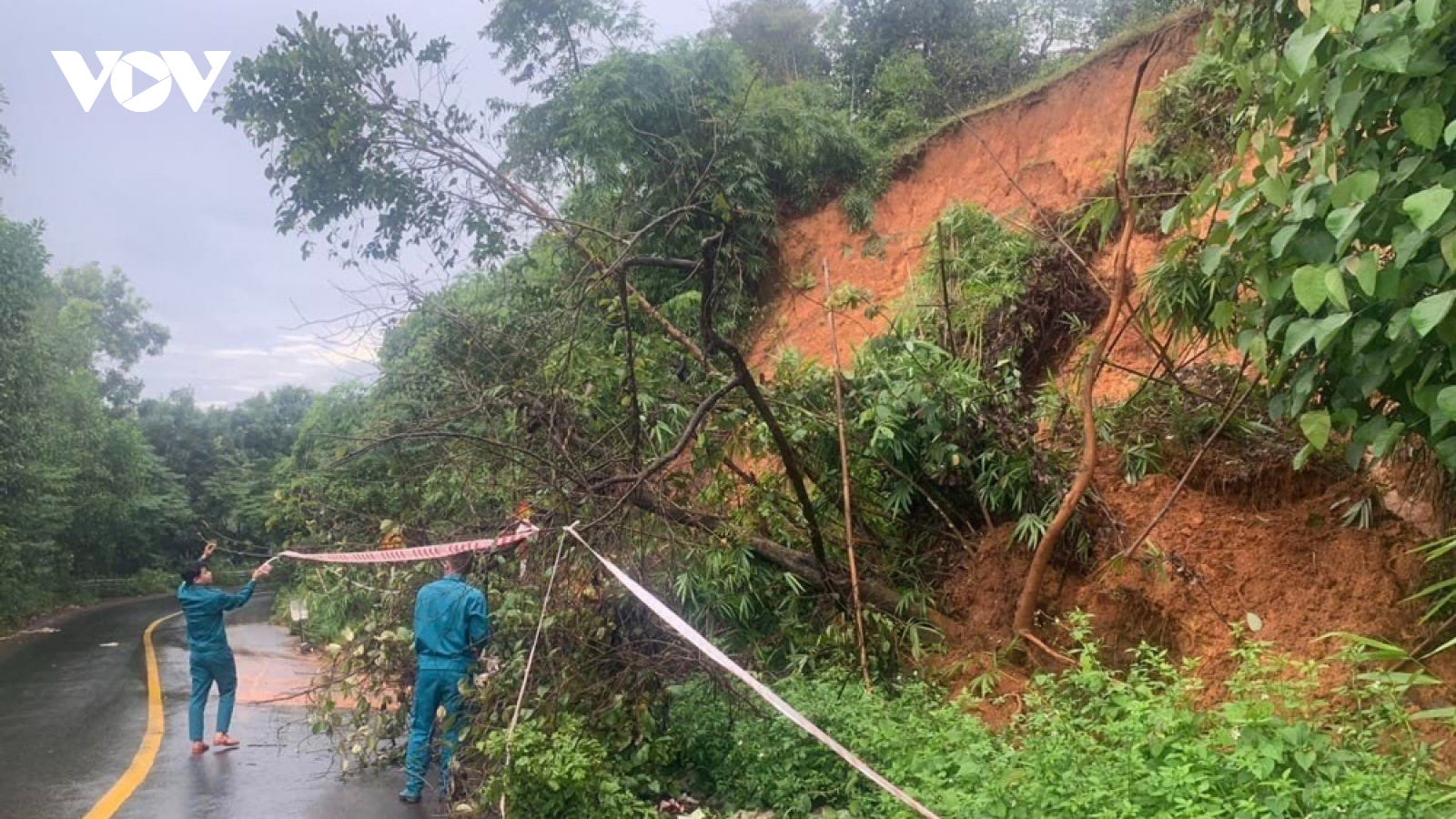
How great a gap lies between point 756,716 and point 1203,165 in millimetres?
7977

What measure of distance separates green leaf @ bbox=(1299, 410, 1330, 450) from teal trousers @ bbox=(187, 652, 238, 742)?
729 centimetres

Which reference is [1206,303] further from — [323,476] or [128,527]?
[128,527]

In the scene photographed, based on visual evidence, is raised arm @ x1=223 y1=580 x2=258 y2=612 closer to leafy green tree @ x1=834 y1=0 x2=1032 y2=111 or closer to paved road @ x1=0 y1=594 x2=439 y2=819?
paved road @ x1=0 y1=594 x2=439 y2=819

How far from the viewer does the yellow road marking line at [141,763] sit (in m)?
5.57

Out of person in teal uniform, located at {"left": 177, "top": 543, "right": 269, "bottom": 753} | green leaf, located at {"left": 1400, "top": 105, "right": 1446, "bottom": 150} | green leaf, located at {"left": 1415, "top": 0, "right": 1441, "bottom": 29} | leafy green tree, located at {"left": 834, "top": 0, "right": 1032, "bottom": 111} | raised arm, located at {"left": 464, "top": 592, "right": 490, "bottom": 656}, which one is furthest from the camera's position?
leafy green tree, located at {"left": 834, "top": 0, "right": 1032, "bottom": 111}

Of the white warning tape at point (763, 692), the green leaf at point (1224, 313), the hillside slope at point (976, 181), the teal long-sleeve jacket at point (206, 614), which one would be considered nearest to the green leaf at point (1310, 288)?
the green leaf at point (1224, 313)

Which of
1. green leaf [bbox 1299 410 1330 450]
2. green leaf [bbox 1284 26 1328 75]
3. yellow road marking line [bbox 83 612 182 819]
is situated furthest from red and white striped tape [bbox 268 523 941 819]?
green leaf [bbox 1284 26 1328 75]

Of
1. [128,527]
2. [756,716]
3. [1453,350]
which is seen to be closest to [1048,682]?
[756,716]

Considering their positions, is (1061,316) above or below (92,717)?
above

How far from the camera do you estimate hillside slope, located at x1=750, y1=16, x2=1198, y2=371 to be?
13.4 m

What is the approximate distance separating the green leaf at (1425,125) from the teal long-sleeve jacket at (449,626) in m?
5.04

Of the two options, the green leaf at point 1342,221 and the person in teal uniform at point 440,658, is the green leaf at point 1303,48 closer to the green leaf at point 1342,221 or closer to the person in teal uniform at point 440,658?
the green leaf at point 1342,221

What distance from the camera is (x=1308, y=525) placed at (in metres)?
5.82

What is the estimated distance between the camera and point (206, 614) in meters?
7.40
